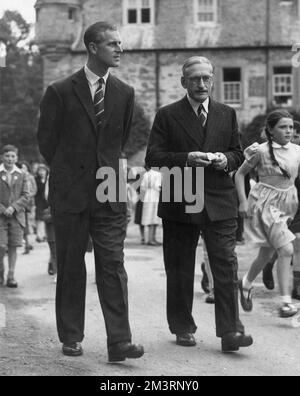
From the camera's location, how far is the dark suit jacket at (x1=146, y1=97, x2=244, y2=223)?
670cm

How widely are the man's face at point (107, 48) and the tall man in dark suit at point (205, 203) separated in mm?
606

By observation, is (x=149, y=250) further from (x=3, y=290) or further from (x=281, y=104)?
(x=281, y=104)

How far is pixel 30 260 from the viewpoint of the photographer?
1497 cm

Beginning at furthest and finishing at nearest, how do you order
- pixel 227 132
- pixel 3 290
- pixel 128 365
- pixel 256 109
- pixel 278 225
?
pixel 256 109 → pixel 3 290 → pixel 278 225 → pixel 227 132 → pixel 128 365

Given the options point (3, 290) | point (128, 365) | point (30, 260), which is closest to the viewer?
point (128, 365)

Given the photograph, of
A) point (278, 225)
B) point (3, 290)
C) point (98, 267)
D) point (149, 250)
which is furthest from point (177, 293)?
point (149, 250)

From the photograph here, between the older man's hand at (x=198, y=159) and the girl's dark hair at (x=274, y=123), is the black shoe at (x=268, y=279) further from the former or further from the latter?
the older man's hand at (x=198, y=159)

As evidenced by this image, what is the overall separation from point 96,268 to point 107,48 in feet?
4.92

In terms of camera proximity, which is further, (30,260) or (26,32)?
(26,32)

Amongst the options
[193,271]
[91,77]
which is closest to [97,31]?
[91,77]

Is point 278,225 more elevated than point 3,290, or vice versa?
point 278,225

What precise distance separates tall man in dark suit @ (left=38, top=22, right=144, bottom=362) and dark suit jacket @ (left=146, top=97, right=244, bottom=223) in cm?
44

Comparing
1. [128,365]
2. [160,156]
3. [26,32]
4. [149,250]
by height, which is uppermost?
[26,32]

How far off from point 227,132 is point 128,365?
73.0 inches
